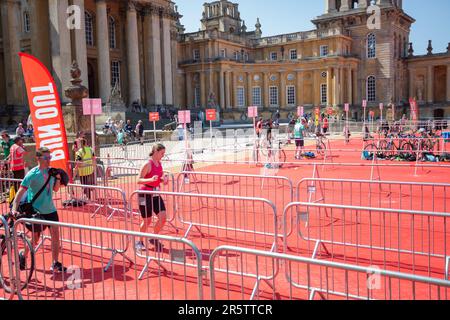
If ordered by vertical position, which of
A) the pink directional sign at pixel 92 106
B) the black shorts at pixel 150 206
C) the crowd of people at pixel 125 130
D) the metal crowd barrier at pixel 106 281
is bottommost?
the metal crowd barrier at pixel 106 281

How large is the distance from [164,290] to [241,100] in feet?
210

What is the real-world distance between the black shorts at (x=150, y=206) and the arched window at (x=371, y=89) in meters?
64.9

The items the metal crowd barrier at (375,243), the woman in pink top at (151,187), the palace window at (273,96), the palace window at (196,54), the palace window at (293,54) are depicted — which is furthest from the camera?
the palace window at (293,54)

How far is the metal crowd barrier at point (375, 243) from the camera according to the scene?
20.9 ft

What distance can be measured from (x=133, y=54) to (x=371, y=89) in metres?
38.9

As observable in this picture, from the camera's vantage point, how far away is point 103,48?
40219mm

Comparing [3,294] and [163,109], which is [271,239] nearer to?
[3,294]

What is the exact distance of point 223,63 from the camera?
214ft

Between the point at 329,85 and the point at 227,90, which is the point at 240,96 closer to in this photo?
the point at 227,90

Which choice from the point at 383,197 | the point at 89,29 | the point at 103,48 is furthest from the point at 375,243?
the point at 89,29

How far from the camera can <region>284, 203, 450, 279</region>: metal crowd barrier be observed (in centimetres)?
636

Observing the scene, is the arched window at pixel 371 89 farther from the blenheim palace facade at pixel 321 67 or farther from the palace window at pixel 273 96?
the palace window at pixel 273 96

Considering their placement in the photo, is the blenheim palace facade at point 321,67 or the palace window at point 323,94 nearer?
the blenheim palace facade at point 321,67

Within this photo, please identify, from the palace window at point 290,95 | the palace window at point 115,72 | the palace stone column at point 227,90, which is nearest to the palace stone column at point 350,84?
the palace window at point 290,95
